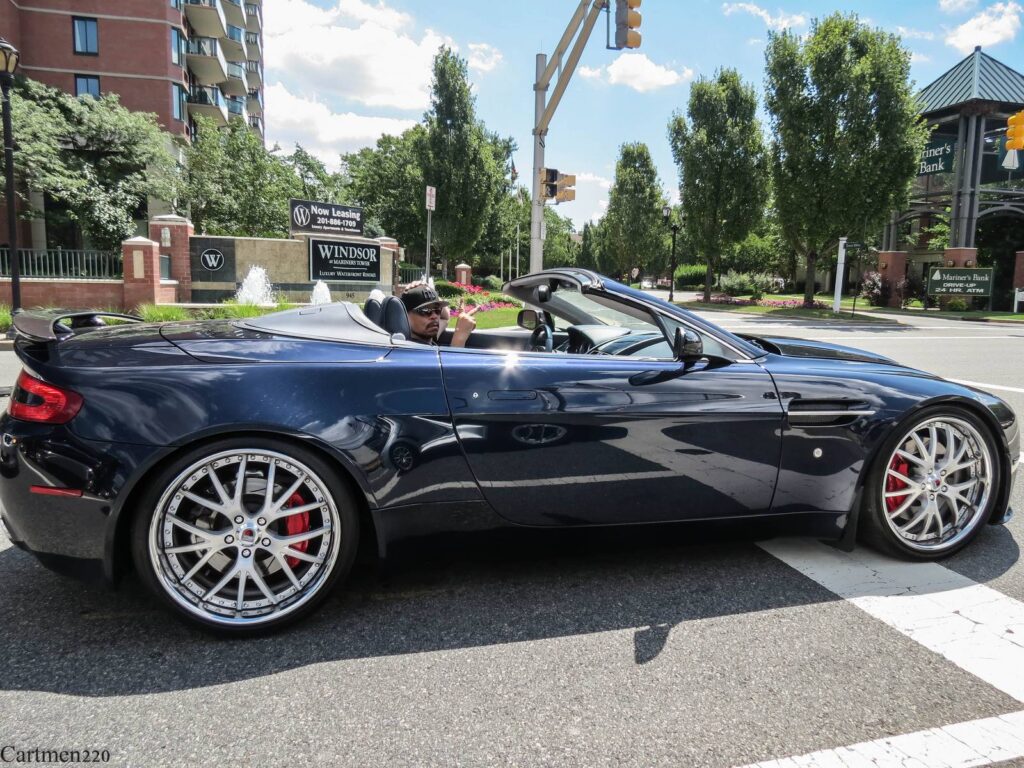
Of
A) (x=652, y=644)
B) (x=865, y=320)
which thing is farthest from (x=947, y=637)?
(x=865, y=320)

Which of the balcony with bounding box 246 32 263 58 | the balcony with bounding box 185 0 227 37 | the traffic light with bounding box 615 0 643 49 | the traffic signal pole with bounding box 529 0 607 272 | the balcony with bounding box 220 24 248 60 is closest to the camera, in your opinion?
the traffic light with bounding box 615 0 643 49

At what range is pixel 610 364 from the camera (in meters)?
2.77

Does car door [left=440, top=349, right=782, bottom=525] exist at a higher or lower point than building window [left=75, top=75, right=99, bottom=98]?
lower

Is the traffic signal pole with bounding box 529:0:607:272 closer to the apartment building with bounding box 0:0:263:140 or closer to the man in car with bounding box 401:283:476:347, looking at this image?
the man in car with bounding box 401:283:476:347

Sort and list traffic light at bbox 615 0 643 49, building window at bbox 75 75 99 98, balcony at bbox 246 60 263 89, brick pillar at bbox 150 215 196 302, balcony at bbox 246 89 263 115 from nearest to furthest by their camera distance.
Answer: traffic light at bbox 615 0 643 49, brick pillar at bbox 150 215 196 302, building window at bbox 75 75 99 98, balcony at bbox 246 60 263 89, balcony at bbox 246 89 263 115

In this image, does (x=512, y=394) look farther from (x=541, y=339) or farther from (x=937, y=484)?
(x=937, y=484)

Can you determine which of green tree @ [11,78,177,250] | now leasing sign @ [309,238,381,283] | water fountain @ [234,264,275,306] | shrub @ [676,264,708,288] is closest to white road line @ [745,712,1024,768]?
water fountain @ [234,264,275,306]

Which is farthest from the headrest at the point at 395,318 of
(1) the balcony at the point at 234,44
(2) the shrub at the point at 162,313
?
(1) the balcony at the point at 234,44

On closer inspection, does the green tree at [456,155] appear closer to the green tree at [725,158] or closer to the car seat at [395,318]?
the green tree at [725,158]

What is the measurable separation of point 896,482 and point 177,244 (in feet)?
65.5

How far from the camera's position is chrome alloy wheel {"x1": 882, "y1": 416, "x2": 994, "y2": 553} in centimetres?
305

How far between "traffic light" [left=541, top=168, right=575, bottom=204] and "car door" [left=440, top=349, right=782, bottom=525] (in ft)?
42.2

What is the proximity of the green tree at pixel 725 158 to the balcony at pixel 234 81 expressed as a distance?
32075 millimetres

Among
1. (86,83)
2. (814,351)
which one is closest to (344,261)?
(814,351)
